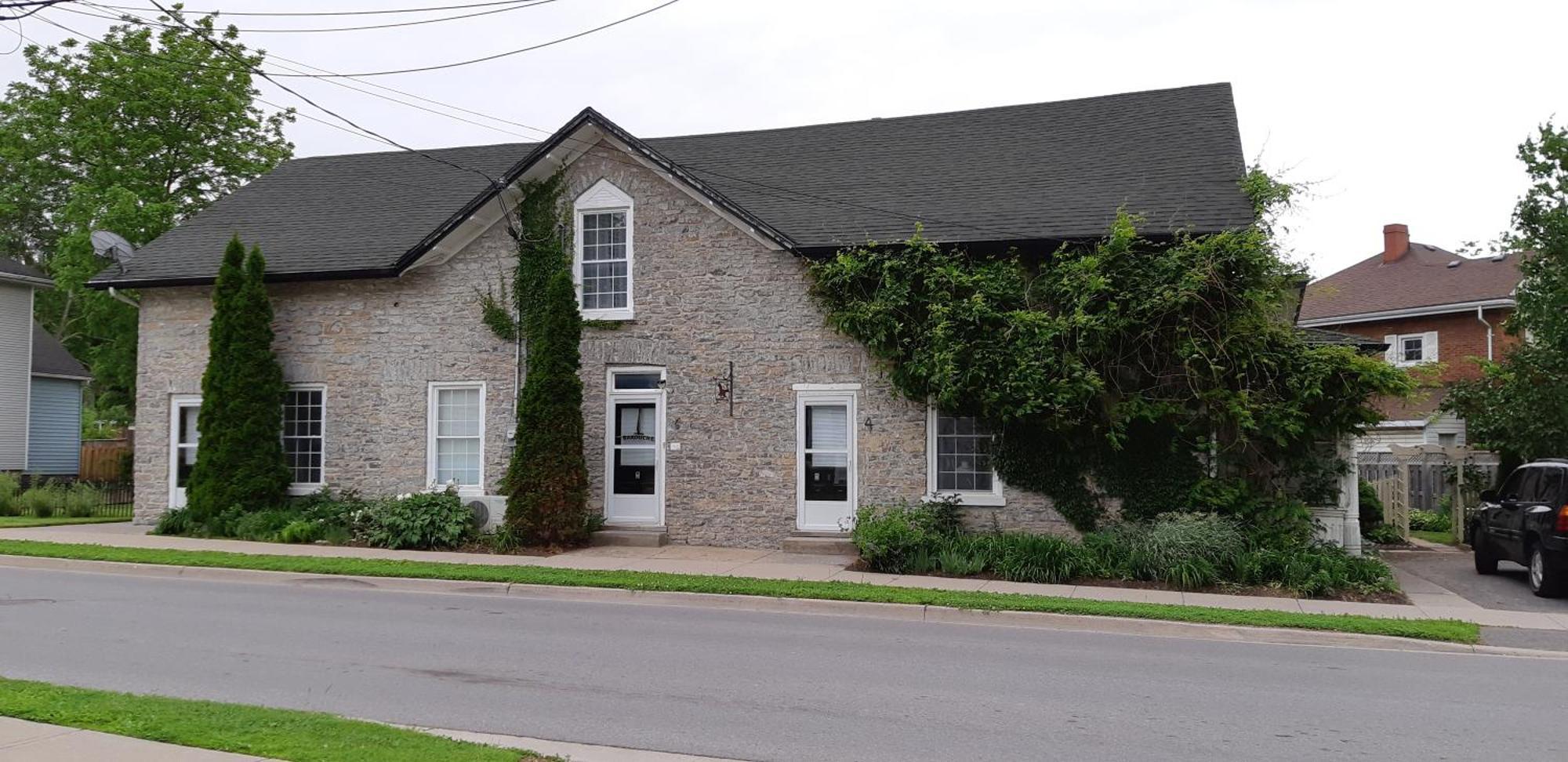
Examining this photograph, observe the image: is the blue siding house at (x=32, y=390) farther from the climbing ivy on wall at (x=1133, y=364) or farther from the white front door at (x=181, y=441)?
the climbing ivy on wall at (x=1133, y=364)

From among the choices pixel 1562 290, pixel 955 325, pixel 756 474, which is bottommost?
pixel 756 474

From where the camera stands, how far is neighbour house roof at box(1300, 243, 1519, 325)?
33.7 meters

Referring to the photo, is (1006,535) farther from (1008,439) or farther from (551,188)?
(551,188)

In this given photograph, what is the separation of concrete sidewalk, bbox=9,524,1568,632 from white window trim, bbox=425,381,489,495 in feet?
5.98

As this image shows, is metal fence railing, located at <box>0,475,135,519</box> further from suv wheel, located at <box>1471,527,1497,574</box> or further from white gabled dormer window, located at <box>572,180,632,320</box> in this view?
suv wheel, located at <box>1471,527,1497,574</box>

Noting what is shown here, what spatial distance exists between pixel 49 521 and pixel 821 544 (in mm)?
15919

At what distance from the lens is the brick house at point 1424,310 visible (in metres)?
31.0

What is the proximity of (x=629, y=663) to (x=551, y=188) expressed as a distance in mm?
10689

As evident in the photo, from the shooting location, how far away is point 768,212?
17.8 m

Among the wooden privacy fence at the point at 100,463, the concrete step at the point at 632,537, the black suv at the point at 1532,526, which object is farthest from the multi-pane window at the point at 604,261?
the wooden privacy fence at the point at 100,463

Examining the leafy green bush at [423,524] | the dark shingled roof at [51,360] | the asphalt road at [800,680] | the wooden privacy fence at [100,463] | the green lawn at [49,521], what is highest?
the dark shingled roof at [51,360]

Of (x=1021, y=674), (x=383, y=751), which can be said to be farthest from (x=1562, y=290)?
(x=383, y=751)

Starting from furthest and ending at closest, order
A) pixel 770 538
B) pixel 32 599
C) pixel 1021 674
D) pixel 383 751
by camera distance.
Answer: pixel 770 538, pixel 32 599, pixel 1021 674, pixel 383 751

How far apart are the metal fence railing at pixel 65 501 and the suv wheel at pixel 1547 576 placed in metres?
24.2
